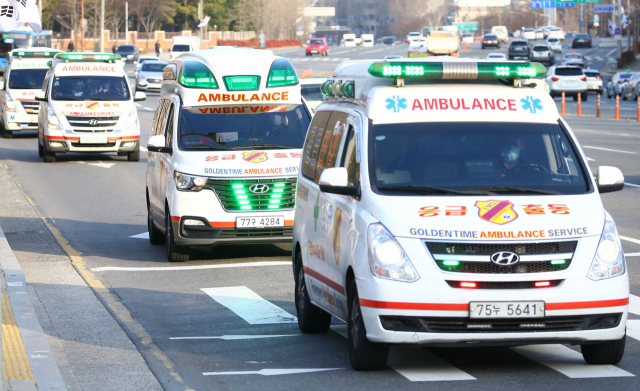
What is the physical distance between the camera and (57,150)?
24.6 meters

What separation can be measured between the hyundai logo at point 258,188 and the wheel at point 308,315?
3670mm

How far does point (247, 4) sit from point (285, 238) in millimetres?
125737

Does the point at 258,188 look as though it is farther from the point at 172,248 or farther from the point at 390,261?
the point at 390,261

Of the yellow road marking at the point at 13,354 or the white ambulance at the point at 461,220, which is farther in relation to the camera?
the yellow road marking at the point at 13,354

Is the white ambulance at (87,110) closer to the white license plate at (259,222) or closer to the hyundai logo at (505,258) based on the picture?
the white license plate at (259,222)

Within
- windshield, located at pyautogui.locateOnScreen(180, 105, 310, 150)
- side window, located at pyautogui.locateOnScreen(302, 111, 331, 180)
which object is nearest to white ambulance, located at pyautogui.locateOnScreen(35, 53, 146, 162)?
windshield, located at pyautogui.locateOnScreen(180, 105, 310, 150)

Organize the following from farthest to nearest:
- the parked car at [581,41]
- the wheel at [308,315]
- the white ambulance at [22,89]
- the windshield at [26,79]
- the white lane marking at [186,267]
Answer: the parked car at [581,41] → the windshield at [26,79] → the white ambulance at [22,89] → the white lane marking at [186,267] → the wheel at [308,315]

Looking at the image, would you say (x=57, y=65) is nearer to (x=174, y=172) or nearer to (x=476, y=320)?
(x=174, y=172)

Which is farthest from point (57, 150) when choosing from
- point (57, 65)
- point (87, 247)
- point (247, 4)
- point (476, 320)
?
point (247, 4)

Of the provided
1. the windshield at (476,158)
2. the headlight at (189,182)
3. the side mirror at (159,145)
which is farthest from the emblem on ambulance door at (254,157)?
the windshield at (476,158)

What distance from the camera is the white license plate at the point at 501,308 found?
6395 millimetres

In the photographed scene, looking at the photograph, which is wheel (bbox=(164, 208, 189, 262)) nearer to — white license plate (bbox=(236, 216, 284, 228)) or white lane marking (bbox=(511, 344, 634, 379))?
white license plate (bbox=(236, 216, 284, 228))

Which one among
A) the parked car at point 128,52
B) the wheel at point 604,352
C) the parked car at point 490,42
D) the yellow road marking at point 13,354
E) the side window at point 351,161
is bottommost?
the yellow road marking at point 13,354

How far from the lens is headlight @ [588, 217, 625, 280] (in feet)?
21.5
